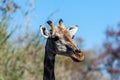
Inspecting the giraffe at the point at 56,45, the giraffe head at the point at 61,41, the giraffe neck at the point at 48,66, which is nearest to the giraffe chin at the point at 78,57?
→ the giraffe head at the point at 61,41

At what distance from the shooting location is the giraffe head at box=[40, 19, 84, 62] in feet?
20.5

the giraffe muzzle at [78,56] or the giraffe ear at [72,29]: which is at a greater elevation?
the giraffe ear at [72,29]

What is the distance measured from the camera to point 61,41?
646cm

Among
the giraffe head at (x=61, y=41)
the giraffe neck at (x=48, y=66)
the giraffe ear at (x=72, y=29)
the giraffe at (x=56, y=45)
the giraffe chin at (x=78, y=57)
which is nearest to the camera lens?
the giraffe chin at (x=78, y=57)

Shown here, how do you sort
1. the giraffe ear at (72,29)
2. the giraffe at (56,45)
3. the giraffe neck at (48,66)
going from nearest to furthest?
the giraffe at (56,45) < the giraffe neck at (48,66) < the giraffe ear at (72,29)

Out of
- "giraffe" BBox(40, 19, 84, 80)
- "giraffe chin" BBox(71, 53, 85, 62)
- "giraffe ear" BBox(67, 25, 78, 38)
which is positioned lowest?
"giraffe chin" BBox(71, 53, 85, 62)

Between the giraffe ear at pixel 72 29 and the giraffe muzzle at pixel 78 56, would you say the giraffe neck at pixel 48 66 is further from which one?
the giraffe muzzle at pixel 78 56

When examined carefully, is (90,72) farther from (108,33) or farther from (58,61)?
(58,61)

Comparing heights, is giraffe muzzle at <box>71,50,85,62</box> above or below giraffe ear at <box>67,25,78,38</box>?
below

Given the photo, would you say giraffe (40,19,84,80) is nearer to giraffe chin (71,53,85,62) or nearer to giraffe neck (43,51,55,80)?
giraffe neck (43,51,55,80)

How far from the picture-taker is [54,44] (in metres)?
6.57

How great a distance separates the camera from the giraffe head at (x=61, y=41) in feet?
20.5

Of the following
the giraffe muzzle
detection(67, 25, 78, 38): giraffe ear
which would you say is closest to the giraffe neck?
detection(67, 25, 78, 38): giraffe ear

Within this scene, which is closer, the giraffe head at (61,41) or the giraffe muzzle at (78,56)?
the giraffe muzzle at (78,56)
